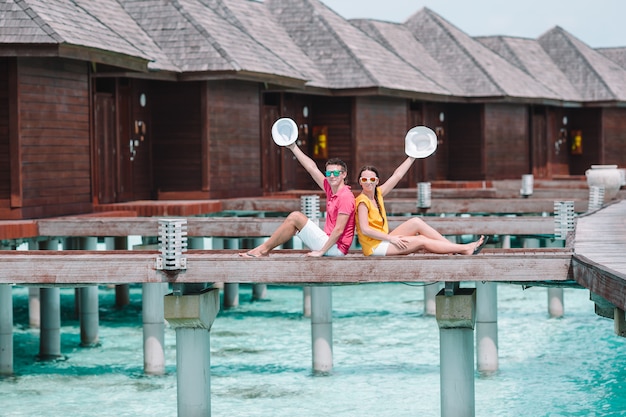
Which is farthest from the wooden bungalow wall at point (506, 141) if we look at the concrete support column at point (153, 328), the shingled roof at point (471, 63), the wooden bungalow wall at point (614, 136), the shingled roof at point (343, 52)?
the concrete support column at point (153, 328)

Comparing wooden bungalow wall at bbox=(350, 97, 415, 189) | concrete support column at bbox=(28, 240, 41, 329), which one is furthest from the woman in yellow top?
wooden bungalow wall at bbox=(350, 97, 415, 189)

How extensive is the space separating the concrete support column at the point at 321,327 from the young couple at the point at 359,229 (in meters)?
6.63

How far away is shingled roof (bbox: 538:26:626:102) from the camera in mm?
45219

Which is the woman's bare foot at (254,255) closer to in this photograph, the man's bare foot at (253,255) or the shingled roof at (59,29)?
the man's bare foot at (253,255)

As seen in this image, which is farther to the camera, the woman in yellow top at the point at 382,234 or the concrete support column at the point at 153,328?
the concrete support column at the point at 153,328

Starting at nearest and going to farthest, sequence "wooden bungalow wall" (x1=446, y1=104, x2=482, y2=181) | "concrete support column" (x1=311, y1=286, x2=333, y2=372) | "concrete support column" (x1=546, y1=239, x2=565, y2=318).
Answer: "concrete support column" (x1=311, y1=286, x2=333, y2=372), "concrete support column" (x1=546, y1=239, x2=565, y2=318), "wooden bungalow wall" (x1=446, y1=104, x2=482, y2=181)

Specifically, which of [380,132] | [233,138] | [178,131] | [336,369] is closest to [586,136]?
[380,132]

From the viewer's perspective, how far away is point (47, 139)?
63.6 ft

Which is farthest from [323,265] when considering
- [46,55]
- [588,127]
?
[588,127]

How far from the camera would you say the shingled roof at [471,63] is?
39.4 m

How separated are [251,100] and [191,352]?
1641 centimetres

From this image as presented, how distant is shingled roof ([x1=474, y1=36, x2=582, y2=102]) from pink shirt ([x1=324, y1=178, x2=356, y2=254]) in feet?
111

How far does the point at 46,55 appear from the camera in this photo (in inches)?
720

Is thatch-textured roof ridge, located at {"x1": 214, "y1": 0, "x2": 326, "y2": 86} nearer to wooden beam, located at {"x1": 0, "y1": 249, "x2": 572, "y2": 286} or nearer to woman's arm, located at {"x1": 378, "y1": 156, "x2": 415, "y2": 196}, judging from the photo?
woman's arm, located at {"x1": 378, "y1": 156, "x2": 415, "y2": 196}
